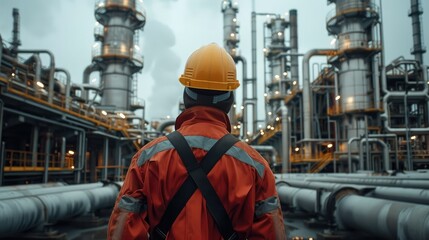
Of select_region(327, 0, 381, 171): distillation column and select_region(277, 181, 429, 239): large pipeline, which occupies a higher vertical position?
select_region(327, 0, 381, 171): distillation column

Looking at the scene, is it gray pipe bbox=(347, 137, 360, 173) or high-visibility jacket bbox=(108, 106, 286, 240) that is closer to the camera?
high-visibility jacket bbox=(108, 106, 286, 240)

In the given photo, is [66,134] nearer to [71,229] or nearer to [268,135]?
[71,229]

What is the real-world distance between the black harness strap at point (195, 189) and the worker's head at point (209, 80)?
0.96 ft

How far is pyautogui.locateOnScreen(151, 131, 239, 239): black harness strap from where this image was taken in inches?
66.8

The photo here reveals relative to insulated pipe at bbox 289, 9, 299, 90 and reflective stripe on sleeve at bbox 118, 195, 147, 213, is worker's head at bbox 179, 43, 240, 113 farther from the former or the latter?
insulated pipe at bbox 289, 9, 299, 90

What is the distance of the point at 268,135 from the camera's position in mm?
33781

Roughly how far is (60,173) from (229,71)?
1705cm

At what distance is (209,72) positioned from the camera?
1955mm

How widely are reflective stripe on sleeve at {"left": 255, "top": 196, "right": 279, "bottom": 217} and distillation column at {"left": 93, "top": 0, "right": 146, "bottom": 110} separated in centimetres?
2620

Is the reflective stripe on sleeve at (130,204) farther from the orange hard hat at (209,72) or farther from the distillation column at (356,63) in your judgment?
the distillation column at (356,63)

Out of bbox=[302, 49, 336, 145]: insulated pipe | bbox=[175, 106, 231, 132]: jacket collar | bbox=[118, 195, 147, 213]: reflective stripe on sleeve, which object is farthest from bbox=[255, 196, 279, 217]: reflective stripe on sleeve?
bbox=[302, 49, 336, 145]: insulated pipe

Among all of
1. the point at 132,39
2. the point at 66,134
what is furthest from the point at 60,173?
the point at 132,39

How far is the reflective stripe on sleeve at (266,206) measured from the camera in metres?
1.75

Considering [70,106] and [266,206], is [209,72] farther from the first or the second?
[70,106]
